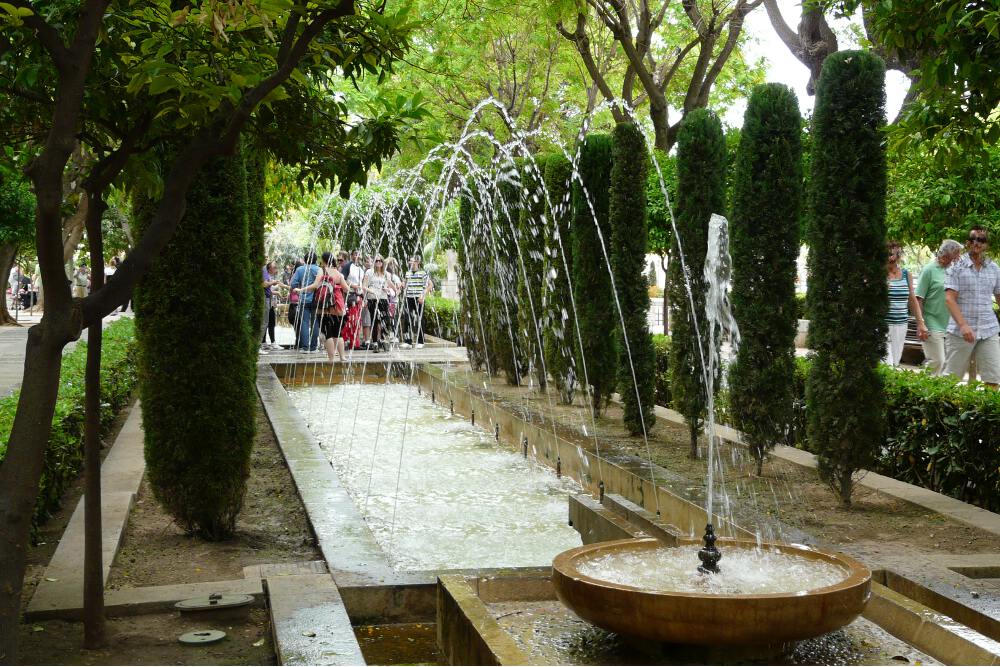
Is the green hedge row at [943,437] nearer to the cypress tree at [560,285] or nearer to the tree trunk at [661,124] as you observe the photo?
the cypress tree at [560,285]

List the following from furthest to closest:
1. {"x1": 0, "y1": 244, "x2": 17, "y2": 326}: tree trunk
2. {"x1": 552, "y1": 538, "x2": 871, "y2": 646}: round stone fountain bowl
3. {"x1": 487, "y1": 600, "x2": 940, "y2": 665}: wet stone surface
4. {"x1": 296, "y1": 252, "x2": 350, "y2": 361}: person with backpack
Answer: {"x1": 0, "y1": 244, "x2": 17, "y2": 326}: tree trunk, {"x1": 296, "y1": 252, "x2": 350, "y2": 361}: person with backpack, {"x1": 487, "y1": 600, "x2": 940, "y2": 665}: wet stone surface, {"x1": 552, "y1": 538, "x2": 871, "y2": 646}: round stone fountain bowl

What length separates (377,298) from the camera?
18984 millimetres

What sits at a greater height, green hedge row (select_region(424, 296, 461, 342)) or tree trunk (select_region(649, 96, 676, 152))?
tree trunk (select_region(649, 96, 676, 152))

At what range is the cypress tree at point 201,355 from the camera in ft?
19.9

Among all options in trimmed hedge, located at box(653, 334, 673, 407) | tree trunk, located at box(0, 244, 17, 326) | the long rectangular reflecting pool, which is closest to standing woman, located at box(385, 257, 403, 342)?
the long rectangular reflecting pool

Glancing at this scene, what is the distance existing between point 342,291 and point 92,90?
489 inches

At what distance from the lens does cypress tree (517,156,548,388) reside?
1318cm

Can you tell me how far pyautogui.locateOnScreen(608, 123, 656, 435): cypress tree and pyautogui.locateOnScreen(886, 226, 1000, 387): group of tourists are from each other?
2.25 m

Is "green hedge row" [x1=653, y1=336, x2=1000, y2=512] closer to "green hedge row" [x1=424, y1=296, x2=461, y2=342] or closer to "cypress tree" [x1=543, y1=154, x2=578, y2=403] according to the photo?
"cypress tree" [x1=543, y1=154, x2=578, y2=403]

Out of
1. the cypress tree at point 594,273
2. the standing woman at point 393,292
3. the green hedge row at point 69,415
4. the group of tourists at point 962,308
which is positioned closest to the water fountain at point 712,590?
the green hedge row at point 69,415

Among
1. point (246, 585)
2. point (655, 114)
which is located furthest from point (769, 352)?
point (655, 114)

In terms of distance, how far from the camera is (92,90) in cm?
462

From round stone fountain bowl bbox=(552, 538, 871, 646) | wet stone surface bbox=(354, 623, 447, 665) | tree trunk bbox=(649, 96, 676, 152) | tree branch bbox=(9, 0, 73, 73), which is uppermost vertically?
tree trunk bbox=(649, 96, 676, 152)

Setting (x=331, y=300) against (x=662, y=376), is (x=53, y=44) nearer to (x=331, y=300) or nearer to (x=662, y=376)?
(x=662, y=376)
